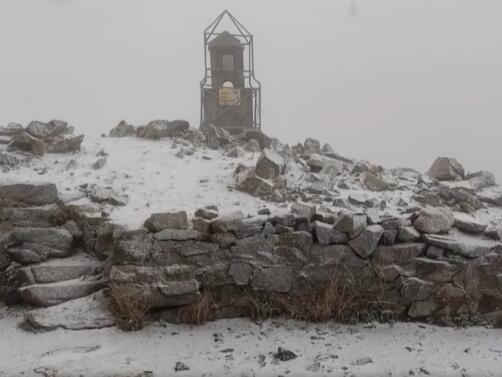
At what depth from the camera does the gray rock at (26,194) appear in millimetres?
5594

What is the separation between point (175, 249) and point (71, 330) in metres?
1.40

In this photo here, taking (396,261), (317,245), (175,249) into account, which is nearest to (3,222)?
(175,249)

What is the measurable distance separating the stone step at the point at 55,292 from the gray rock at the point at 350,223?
2.98m

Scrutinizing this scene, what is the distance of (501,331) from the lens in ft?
16.3

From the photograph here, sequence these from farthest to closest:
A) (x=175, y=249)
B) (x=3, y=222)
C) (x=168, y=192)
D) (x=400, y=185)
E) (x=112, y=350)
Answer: (x=400, y=185), (x=168, y=192), (x=3, y=222), (x=175, y=249), (x=112, y=350)

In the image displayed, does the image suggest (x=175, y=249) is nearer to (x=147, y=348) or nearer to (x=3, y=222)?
(x=147, y=348)

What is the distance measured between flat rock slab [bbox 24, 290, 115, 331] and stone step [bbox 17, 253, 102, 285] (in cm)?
41

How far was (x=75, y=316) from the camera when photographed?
469 centimetres

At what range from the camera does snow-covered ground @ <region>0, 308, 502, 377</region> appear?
404 centimetres

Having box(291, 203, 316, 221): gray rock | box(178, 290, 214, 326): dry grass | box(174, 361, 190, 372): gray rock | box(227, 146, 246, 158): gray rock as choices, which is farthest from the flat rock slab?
box(227, 146, 246, 158): gray rock

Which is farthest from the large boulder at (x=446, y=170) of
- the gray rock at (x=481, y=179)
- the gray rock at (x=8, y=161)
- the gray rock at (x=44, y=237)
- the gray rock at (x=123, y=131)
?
the gray rock at (x=8, y=161)

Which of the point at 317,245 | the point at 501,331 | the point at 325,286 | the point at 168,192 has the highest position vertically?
the point at 168,192

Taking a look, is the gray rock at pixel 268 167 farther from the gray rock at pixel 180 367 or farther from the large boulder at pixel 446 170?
the gray rock at pixel 180 367

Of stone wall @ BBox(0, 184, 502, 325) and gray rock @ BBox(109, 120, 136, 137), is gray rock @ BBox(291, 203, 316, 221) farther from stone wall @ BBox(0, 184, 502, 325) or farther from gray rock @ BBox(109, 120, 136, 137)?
gray rock @ BBox(109, 120, 136, 137)
